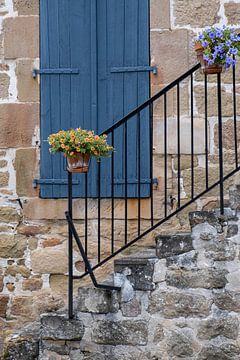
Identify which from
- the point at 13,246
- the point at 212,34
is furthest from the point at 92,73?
the point at 13,246

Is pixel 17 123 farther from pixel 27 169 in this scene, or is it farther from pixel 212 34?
pixel 212 34

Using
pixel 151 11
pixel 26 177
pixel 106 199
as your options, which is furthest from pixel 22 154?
pixel 151 11

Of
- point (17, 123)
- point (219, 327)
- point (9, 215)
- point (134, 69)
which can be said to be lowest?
point (219, 327)

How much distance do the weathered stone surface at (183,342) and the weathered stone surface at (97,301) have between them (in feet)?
1.63

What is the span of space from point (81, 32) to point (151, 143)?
128 centimetres

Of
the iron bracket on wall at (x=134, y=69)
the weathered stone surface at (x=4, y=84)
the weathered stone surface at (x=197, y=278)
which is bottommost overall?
the weathered stone surface at (x=197, y=278)

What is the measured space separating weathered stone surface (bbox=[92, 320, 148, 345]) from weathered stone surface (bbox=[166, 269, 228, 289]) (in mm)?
390

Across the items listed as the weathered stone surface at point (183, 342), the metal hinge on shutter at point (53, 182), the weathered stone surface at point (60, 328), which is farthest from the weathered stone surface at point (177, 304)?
the metal hinge on shutter at point (53, 182)

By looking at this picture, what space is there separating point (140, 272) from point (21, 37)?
2.59 meters

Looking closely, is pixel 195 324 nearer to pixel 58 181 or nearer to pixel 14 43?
pixel 58 181

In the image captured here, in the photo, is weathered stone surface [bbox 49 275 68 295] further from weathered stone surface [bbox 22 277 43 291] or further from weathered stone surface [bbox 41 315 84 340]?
weathered stone surface [bbox 41 315 84 340]

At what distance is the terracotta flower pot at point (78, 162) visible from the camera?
214 inches

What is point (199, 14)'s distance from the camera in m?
6.57

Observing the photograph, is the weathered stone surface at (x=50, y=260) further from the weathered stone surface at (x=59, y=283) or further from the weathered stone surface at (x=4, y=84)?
the weathered stone surface at (x=4, y=84)
